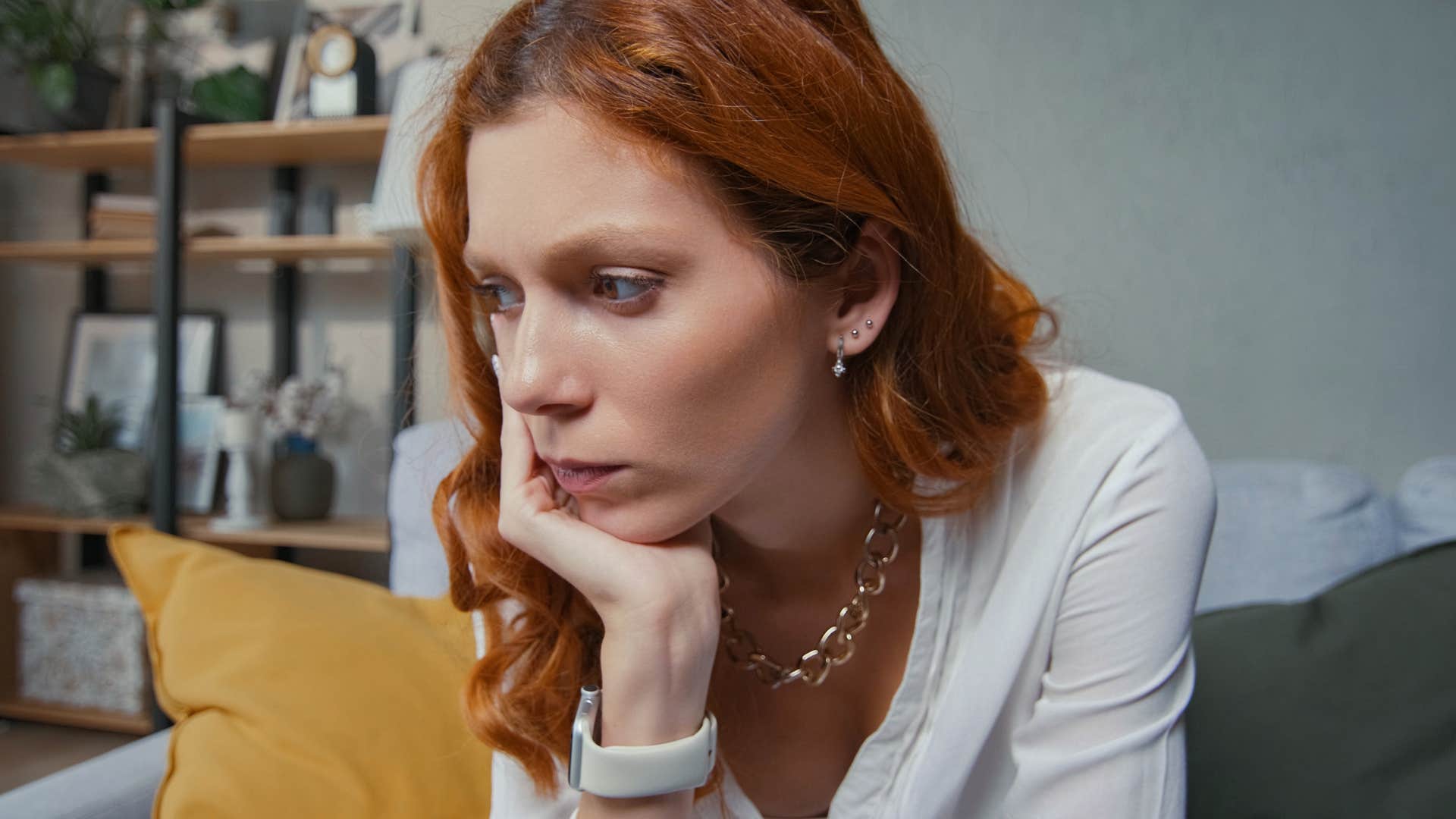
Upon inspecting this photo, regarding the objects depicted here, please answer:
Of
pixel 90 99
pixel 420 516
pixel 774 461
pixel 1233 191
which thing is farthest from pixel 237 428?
pixel 1233 191

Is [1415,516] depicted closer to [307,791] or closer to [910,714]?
[910,714]

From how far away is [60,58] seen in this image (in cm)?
274

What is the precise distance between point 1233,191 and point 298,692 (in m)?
1.63

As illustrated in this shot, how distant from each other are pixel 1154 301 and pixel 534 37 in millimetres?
1285

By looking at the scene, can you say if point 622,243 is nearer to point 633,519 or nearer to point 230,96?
point 633,519

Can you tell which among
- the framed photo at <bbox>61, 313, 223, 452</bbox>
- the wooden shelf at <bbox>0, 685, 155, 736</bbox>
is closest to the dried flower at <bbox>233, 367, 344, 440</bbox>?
the framed photo at <bbox>61, 313, 223, 452</bbox>

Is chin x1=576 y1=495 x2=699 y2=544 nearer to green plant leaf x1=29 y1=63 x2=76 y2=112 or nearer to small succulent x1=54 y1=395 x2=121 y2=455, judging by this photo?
small succulent x1=54 y1=395 x2=121 y2=455

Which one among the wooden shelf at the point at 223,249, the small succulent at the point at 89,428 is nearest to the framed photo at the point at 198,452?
the small succulent at the point at 89,428

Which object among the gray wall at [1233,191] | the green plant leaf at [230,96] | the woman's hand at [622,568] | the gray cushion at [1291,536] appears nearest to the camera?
the woman's hand at [622,568]

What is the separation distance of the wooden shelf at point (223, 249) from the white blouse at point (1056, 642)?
190 centimetres

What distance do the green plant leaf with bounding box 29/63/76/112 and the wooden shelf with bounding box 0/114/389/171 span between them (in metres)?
0.09

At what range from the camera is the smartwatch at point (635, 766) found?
789mm

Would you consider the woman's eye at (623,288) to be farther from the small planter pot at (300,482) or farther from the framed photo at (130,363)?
the framed photo at (130,363)

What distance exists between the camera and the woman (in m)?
0.75
